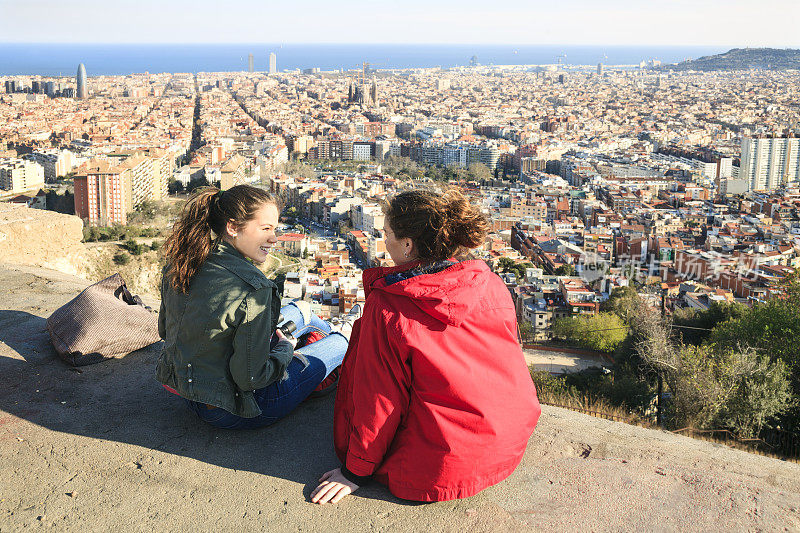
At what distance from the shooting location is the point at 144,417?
1.62 meters

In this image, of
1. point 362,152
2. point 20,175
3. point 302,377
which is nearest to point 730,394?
point 302,377

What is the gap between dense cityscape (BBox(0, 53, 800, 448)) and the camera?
1149 centimetres

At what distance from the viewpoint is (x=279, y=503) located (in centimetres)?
129

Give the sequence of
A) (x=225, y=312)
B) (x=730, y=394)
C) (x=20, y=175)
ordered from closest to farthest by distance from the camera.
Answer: (x=225, y=312) → (x=730, y=394) → (x=20, y=175)

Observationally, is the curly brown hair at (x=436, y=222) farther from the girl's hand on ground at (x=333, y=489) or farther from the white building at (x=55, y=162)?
the white building at (x=55, y=162)

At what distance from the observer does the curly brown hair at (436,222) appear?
125cm

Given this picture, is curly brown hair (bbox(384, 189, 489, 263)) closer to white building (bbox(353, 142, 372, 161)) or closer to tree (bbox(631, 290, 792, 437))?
tree (bbox(631, 290, 792, 437))

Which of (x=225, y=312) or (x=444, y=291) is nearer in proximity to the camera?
(x=444, y=291)

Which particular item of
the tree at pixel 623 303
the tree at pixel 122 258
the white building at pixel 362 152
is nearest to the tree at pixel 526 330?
the tree at pixel 623 303

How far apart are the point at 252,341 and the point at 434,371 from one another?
361 millimetres

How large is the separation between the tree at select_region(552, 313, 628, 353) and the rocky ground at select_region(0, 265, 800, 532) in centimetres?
752

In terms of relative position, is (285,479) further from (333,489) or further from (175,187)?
(175,187)

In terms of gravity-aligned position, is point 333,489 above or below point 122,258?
above

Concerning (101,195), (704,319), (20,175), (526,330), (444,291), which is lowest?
(526,330)
